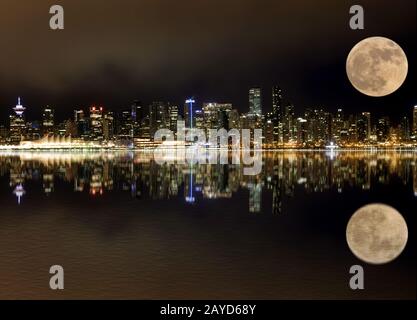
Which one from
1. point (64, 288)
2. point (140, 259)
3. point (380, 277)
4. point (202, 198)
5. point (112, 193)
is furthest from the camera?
point (112, 193)

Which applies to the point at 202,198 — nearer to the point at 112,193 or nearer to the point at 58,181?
the point at 112,193

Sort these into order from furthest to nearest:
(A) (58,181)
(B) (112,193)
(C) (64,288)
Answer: (A) (58,181), (B) (112,193), (C) (64,288)

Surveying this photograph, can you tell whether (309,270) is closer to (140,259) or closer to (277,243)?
(277,243)

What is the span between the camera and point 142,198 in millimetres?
41312

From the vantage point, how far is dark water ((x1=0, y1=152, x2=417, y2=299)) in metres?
18.6

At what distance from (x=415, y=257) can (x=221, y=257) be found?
313 inches

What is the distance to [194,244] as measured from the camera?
82.7 ft

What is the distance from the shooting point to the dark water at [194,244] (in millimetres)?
18578

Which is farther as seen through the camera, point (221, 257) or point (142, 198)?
point (142, 198)

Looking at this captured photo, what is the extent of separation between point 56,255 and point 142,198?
1864 centimetres

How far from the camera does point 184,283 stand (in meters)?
19.0
